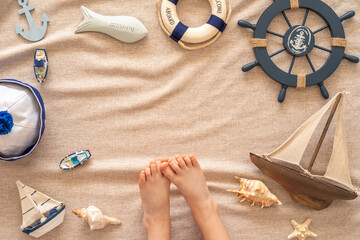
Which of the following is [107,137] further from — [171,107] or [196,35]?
[196,35]

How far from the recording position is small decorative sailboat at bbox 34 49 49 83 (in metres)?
1.17

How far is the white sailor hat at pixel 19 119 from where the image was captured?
3.42 feet

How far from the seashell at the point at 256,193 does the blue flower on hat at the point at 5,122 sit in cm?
86

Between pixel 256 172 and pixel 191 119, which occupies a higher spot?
pixel 191 119

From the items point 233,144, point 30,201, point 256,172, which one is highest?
point 233,144

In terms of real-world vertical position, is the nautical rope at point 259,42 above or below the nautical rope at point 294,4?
below

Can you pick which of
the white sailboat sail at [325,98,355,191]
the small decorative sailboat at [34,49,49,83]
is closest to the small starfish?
the white sailboat sail at [325,98,355,191]

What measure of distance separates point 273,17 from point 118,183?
92 cm

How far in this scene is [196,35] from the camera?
1.18 m

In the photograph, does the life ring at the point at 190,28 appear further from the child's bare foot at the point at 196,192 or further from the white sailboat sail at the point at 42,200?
the white sailboat sail at the point at 42,200

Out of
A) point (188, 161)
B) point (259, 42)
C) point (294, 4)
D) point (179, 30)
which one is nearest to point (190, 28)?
point (179, 30)

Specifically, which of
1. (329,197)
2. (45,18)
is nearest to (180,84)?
(45,18)

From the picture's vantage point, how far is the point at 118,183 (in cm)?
121

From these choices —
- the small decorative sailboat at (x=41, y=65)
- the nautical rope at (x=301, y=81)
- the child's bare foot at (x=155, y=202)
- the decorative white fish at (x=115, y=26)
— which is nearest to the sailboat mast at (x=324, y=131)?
the nautical rope at (x=301, y=81)
